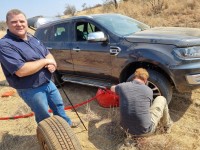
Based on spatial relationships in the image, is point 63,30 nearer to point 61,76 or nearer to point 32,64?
point 61,76

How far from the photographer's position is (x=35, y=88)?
363 centimetres

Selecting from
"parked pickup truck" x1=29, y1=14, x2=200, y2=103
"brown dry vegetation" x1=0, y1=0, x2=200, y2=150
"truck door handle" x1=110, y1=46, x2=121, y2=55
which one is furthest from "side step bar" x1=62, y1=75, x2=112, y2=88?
"truck door handle" x1=110, y1=46, x2=121, y2=55

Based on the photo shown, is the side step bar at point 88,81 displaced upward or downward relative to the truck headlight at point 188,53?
downward

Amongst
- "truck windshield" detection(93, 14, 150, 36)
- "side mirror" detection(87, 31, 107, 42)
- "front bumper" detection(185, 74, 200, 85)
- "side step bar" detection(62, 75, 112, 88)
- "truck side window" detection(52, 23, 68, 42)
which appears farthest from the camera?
"truck side window" detection(52, 23, 68, 42)

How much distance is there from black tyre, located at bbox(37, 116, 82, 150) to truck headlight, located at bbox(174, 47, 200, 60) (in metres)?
2.05

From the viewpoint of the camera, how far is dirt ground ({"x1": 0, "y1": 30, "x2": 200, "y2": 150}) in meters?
3.89

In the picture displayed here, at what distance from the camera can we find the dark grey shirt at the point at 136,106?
3727 mm

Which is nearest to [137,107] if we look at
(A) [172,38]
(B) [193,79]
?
(B) [193,79]

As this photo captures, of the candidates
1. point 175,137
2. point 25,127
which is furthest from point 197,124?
point 25,127

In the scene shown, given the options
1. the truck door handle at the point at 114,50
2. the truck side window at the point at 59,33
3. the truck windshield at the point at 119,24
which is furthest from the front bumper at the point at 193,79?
the truck side window at the point at 59,33

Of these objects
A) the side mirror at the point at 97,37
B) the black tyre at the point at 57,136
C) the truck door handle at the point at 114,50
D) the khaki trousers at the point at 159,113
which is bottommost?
the khaki trousers at the point at 159,113

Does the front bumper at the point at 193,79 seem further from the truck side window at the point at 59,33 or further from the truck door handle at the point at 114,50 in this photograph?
the truck side window at the point at 59,33

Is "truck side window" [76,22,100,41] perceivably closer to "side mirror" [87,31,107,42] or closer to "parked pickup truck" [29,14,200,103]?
"parked pickup truck" [29,14,200,103]

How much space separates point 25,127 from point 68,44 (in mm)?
2033
